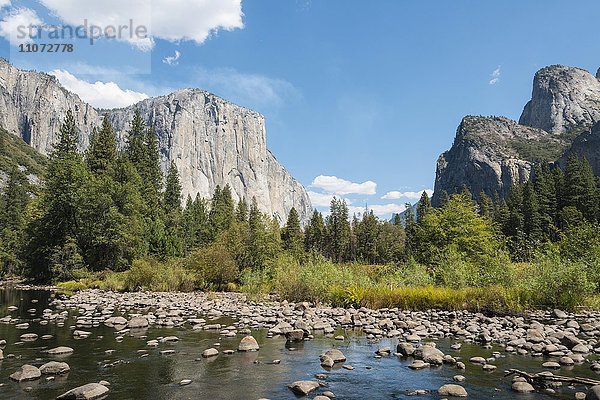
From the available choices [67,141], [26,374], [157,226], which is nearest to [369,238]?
[157,226]

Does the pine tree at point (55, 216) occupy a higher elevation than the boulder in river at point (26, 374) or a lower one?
higher

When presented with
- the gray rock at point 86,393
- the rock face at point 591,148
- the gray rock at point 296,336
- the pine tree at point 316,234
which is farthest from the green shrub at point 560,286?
the rock face at point 591,148

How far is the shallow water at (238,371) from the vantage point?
7586 millimetres

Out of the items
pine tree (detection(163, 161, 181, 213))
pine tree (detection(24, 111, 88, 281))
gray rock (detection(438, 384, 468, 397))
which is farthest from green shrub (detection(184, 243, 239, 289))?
pine tree (detection(163, 161, 181, 213))

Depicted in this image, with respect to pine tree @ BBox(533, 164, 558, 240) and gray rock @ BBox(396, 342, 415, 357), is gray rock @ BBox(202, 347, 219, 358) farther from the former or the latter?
pine tree @ BBox(533, 164, 558, 240)

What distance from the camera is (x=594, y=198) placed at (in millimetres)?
67875

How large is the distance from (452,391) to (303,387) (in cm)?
273

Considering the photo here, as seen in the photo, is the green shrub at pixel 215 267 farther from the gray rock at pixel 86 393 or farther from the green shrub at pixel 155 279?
the gray rock at pixel 86 393

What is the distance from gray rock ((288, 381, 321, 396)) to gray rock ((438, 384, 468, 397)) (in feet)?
7.63

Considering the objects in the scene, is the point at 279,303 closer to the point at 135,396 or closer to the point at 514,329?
the point at 514,329

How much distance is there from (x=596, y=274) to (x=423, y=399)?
1592 cm

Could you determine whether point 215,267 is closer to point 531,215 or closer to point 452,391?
point 452,391

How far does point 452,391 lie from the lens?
7484 millimetres

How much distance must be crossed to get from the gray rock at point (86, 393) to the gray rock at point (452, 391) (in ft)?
20.1
